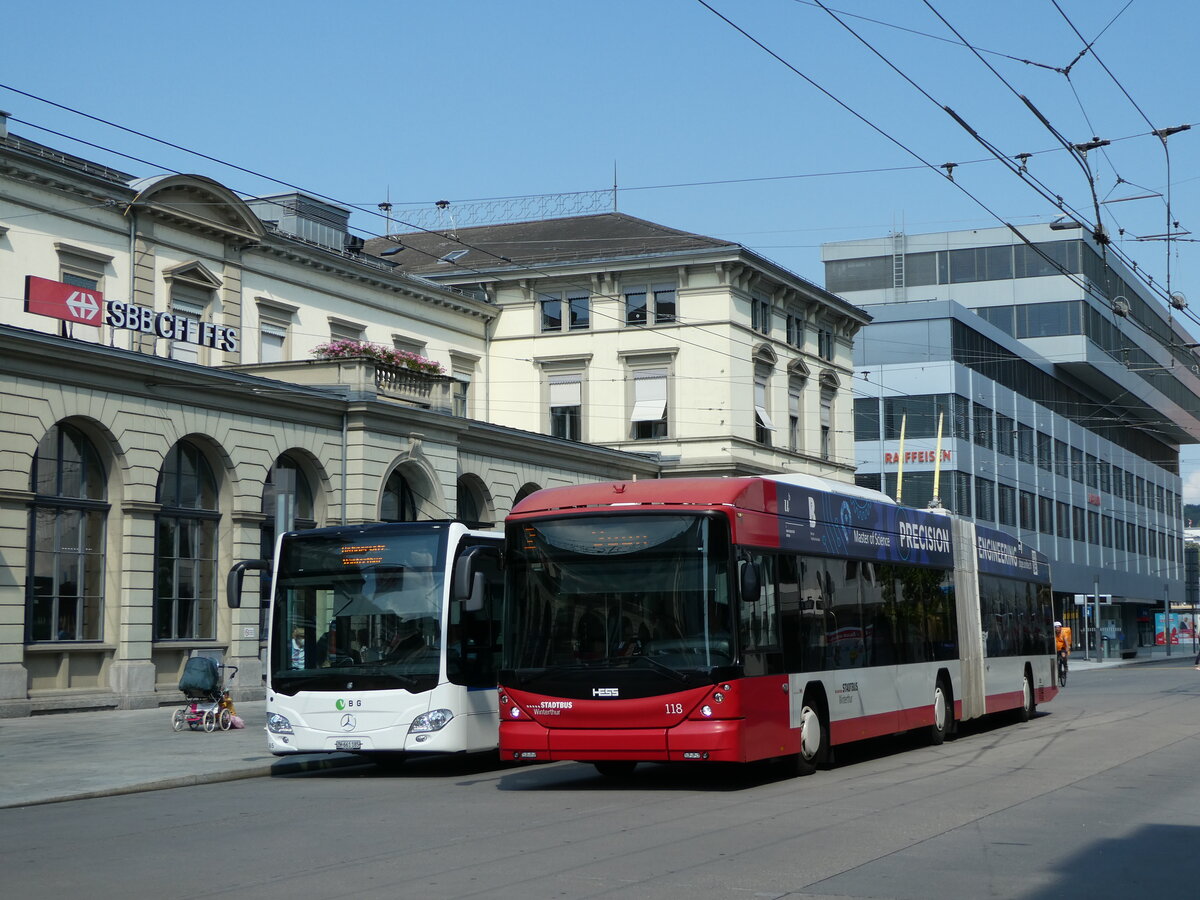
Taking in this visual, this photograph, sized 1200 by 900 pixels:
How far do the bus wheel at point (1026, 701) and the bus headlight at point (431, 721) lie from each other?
12.4 metres

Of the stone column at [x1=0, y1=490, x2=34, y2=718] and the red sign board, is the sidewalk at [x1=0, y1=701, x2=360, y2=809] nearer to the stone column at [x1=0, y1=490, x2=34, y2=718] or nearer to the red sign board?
the stone column at [x1=0, y1=490, x2=34, y2=718]

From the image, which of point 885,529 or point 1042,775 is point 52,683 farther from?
point 1042,775

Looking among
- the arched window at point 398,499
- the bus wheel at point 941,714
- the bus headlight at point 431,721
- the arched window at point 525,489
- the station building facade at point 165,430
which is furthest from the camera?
the arched window at point 525,489

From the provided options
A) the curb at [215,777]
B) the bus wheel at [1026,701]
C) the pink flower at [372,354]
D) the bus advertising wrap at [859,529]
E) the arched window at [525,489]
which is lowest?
the curb at [215,777]

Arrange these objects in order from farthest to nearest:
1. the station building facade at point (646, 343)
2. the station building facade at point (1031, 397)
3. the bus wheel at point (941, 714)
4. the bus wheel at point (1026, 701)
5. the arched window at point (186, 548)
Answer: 1. the station building facade at point (1031, 397)
2. the station building facade at point (646, 343)
3. the arched window at point (186, 548)
4. the bus wheel at point (1026, 701)
5. the bus wheel at point (941, 714)

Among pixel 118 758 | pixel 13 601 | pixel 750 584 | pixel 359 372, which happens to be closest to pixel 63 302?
pixel 13 601

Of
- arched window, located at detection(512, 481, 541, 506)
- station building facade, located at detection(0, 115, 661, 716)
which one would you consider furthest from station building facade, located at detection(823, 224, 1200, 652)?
station building facade, located at detection(0, 115, 661, 716)

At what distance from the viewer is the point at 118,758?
61.3 ft

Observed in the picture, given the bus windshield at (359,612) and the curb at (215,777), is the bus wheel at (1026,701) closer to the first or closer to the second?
the curb at (215,777)

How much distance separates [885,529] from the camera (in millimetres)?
19438

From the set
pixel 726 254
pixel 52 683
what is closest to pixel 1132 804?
pixel 52 683

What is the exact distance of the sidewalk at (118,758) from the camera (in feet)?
51.9

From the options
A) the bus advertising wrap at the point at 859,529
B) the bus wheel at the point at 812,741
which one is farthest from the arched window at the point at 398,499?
the bus wheel at the point at 812,741

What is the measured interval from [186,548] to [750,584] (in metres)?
18.3
